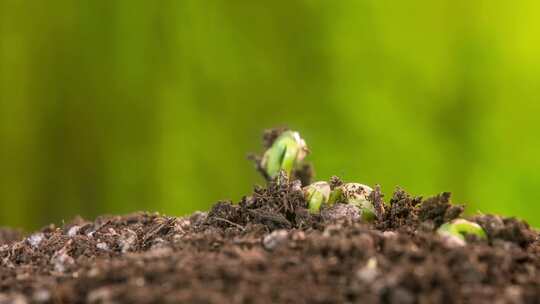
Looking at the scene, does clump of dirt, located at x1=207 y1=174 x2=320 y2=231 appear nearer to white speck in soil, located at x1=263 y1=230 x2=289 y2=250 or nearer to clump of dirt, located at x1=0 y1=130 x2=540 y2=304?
clump of dirt, located at x1=0 y1=130 x2=540 y2=304

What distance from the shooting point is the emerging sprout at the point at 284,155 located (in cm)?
138

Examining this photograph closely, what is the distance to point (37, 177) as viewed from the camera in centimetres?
344

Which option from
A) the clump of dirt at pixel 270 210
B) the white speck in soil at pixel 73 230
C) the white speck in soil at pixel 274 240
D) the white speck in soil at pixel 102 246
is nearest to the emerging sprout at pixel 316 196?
the clump of dirt at pixel 270 210

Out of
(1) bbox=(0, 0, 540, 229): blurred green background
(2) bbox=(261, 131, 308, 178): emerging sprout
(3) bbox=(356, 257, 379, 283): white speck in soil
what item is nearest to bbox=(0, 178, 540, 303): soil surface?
(3) bbox=(356, 257, 379, 283): white speck in soil

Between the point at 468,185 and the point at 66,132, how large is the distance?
1839mm

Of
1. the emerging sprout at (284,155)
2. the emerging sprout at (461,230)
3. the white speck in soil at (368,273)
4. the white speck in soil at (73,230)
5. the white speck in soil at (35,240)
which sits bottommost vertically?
the white speck in soil at (368,273)

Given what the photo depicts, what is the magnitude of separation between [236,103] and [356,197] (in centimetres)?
228

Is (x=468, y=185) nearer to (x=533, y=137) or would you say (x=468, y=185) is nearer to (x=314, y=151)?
(x=533, y=137)

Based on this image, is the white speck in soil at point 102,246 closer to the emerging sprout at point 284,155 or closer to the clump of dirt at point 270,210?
the clump of dirt at point 270,210

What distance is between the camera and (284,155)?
1.39m

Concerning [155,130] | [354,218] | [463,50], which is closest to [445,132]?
[463,50]

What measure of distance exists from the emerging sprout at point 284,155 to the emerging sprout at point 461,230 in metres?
0.42

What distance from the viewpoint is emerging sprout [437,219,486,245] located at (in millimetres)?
988

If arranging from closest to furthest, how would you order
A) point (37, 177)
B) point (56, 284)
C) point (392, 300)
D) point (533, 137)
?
point (392, 300), point (56, 284), point (533, 137), point (37, 177)
